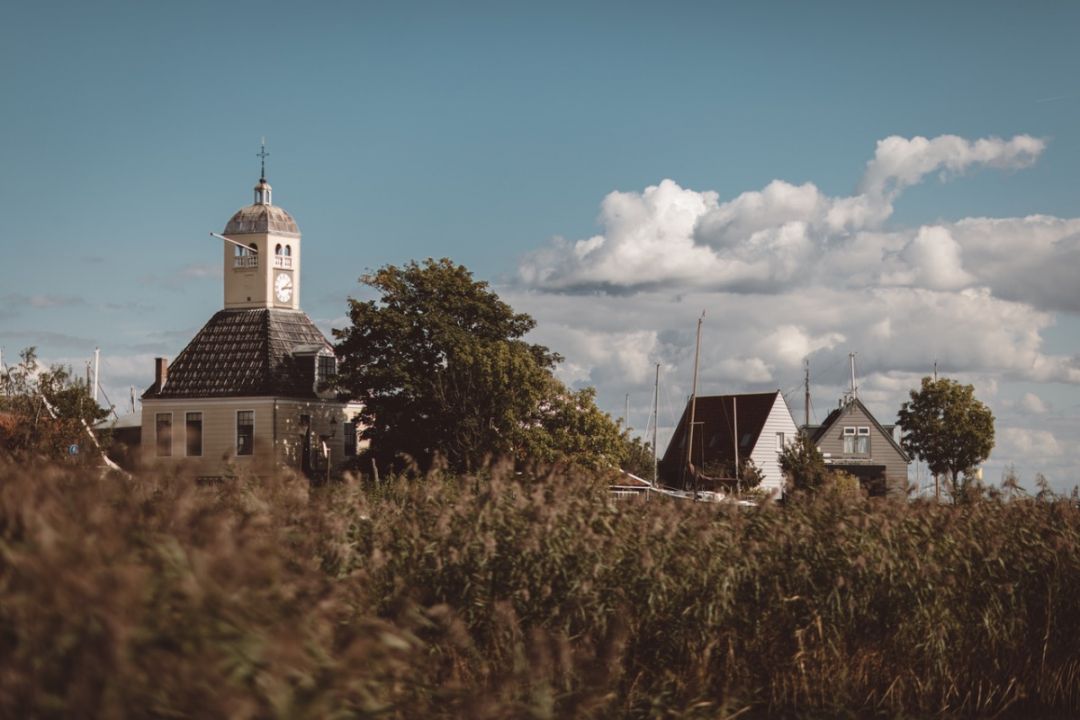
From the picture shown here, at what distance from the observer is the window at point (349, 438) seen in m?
69.0

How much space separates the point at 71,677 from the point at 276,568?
129cm

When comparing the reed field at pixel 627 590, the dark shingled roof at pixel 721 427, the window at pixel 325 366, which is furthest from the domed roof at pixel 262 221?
the reed field at pixel 627 590

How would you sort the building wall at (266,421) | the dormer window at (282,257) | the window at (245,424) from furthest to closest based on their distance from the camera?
the dormer window at (282,257) → the window at (245,424) → the building wall at (266,421)

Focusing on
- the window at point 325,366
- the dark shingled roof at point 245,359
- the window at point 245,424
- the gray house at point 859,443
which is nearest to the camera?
the window at point 245,424

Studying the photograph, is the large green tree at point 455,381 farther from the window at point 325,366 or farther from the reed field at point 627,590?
the reed field at point 627,590

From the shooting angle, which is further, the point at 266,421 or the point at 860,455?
the point at 860,455

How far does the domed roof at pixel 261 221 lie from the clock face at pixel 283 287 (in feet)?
8.30

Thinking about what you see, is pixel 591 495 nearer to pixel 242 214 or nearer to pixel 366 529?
pixel 366 529

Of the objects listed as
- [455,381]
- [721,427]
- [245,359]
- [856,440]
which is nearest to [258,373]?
[245,359]

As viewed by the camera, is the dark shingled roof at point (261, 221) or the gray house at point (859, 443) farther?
the gray house at point (859, 443)

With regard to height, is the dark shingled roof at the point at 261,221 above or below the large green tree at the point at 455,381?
above

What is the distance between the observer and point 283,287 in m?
72.1

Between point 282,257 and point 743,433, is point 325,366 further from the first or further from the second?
point 743,433

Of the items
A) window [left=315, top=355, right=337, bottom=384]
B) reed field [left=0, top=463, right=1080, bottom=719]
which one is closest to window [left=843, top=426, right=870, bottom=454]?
window [left=315, top=355, right=337, bottom=384]
